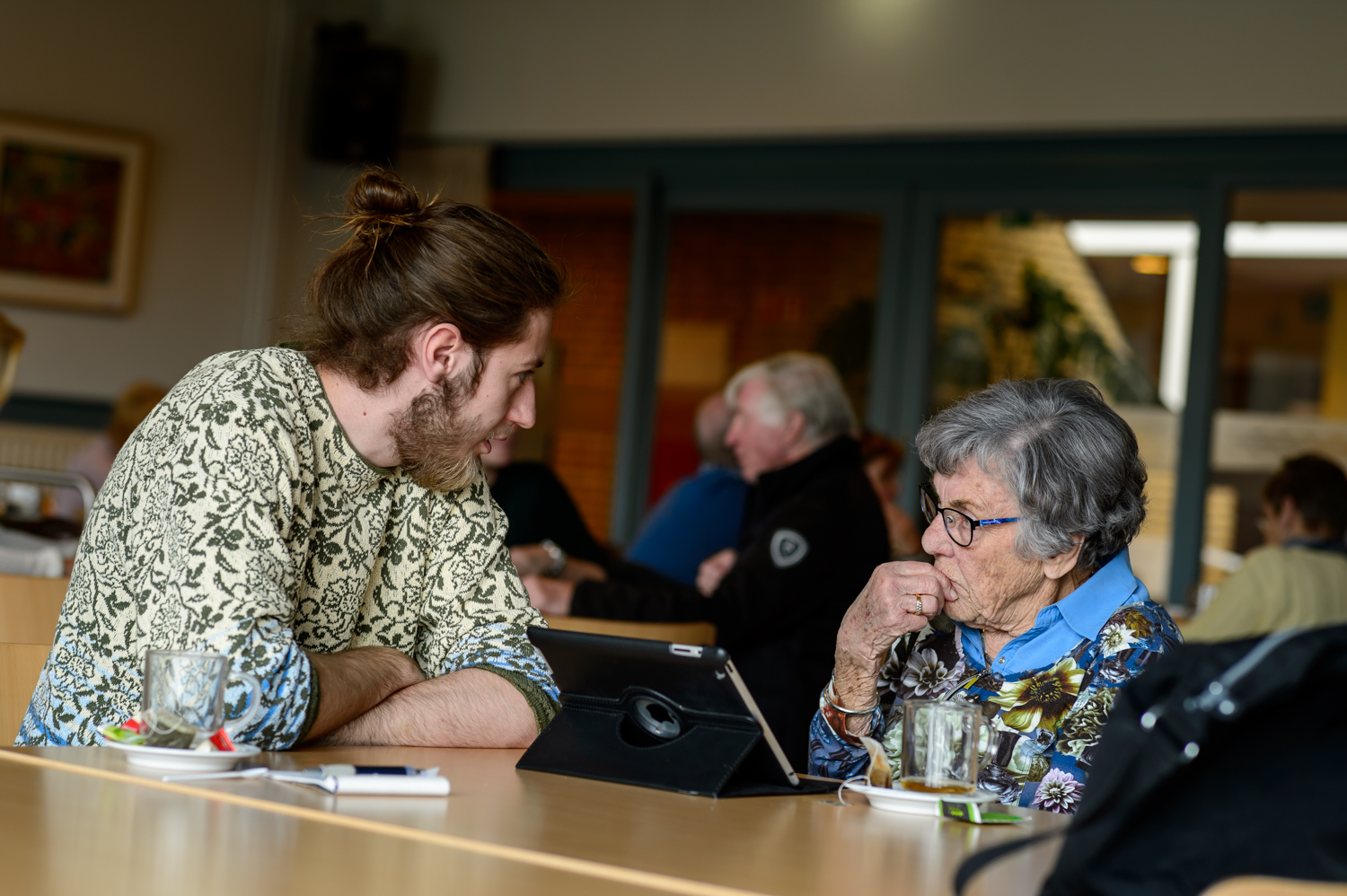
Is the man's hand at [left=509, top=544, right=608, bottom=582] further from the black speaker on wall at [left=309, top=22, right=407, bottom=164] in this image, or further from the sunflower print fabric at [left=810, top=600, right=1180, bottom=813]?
the black speaker on wall at [left=309, top=22, right=407, bottom=164]

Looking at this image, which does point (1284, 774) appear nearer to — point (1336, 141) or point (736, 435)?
point (736, 435)

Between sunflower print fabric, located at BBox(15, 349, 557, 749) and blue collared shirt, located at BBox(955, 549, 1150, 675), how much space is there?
0.61 meters

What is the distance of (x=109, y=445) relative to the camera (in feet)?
18.9

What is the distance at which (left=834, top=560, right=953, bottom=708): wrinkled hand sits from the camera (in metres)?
1.85

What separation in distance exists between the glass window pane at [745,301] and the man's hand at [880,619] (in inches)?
174

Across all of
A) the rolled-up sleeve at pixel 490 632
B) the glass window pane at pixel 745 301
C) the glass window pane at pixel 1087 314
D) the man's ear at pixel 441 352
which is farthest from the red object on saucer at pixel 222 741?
the glass window pane at pixel 745 301

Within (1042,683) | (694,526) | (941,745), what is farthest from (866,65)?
(941,745)

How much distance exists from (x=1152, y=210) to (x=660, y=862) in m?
5.04

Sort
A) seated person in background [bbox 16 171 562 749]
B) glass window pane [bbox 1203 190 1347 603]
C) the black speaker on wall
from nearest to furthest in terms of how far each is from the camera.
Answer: seated person in background [bbox 16 171 562 749], glass window pane [bbox 1203 190 1347 603], the black speaker on wall

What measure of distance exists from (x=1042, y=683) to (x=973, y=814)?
0.39 meters

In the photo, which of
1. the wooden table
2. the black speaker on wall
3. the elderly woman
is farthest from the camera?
the black speaker on wall

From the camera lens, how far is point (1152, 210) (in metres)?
5.71

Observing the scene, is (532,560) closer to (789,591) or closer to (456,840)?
(789,591)

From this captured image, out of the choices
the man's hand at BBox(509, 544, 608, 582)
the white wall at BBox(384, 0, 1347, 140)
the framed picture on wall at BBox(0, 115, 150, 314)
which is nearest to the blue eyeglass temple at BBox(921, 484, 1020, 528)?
the man's hand at BBox(509, 544, 608, 582)
